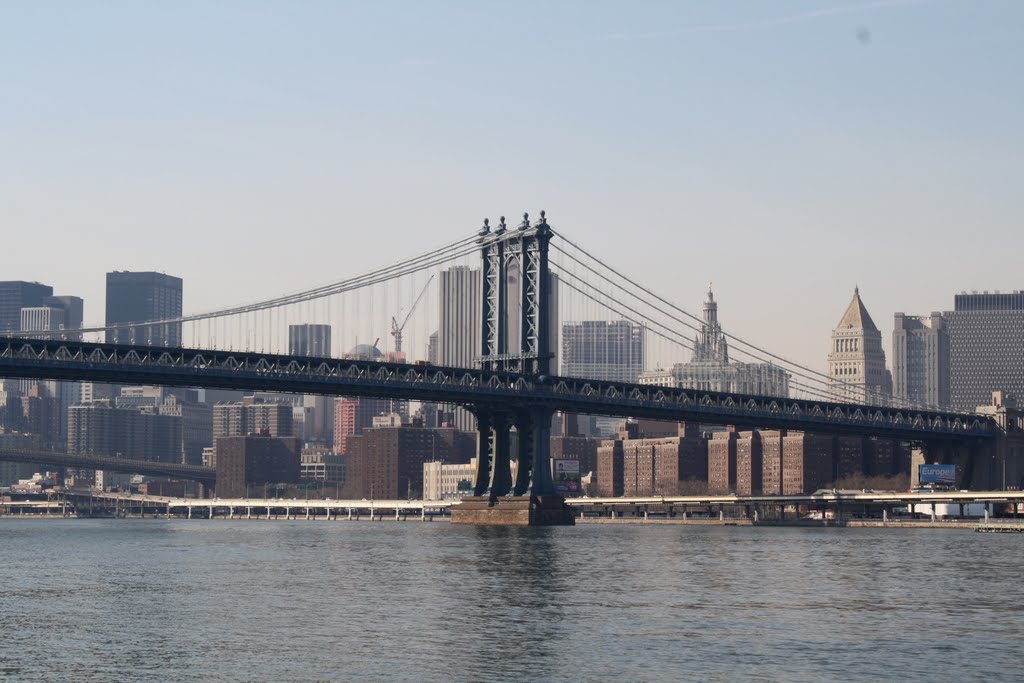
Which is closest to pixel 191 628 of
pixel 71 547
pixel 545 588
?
pixel 545 588

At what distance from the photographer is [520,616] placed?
61094mm

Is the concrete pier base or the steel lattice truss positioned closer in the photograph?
the steel lattice truss

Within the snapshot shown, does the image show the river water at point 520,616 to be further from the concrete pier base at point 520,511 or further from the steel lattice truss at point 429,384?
the concrete pier base at point 520,511

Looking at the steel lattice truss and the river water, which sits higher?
the steel lattice truss

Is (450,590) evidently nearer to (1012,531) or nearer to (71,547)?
A: (71,547)

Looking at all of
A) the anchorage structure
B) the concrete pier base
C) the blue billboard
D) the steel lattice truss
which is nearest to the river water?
the steel lattice truss

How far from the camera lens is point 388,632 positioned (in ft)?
183

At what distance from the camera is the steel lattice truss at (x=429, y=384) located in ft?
446

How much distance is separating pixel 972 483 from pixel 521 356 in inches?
2444

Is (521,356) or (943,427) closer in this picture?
(521,356)

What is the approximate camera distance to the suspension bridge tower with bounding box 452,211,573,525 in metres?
154

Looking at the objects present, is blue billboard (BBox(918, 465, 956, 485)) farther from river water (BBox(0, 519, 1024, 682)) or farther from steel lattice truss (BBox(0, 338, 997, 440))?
river water (BBox(0, 519, 1024, 682))

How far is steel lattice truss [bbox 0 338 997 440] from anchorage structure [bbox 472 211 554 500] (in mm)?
1622

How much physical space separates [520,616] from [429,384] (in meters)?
91.3
